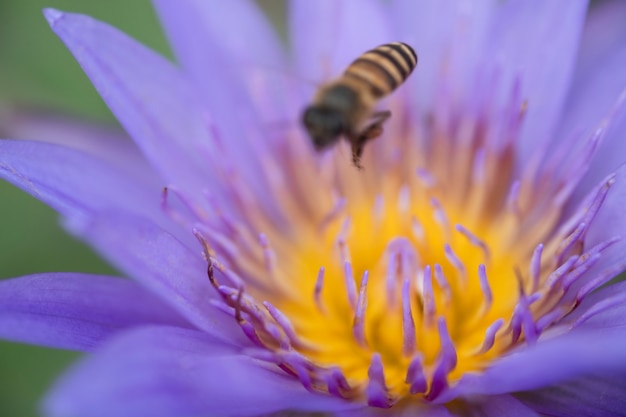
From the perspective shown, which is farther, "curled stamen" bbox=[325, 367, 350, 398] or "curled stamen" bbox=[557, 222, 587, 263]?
"curled stamen" bbox=[557, 222, 587, 263]

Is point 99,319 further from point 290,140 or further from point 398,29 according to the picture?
point 398,29

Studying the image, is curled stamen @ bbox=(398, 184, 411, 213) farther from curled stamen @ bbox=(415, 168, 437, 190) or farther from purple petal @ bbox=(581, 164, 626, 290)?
purple petal @ bbox=(581, 164, 626, 290)

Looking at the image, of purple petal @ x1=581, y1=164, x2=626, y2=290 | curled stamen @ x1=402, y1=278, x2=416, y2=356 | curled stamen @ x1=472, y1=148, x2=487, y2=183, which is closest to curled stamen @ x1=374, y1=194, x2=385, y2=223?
curled stamen @ x1=472, y1=148, x2=487, y2=183

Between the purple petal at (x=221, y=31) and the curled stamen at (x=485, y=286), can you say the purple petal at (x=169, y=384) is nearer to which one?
the curled stamen at (x=485, y=286)

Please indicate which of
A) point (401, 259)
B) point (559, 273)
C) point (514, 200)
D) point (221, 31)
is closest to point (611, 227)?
point (559, 273)

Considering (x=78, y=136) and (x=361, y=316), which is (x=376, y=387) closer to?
(x=361, y=316)
